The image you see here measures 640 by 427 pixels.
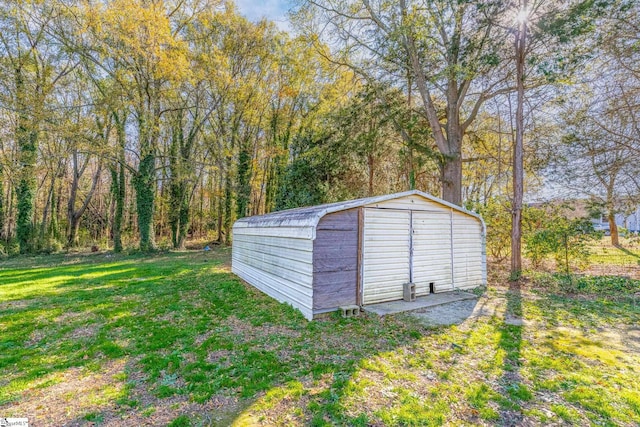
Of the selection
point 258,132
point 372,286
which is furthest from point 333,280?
point 258,132

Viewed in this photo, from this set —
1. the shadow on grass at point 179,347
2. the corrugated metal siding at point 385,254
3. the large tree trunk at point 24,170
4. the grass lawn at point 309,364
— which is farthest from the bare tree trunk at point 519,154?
the large tree trunk at point 24,170

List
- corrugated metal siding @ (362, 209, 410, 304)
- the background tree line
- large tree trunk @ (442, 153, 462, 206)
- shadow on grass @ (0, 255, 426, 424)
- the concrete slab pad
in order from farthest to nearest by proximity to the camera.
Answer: large tree trunk @ (442, 153, 462, 206) → the background tree line → corrugated metal siding @ (362, 209, 410, 304) → the concrete slab pad → shadow on grass @ (0, 255, 426, 424)

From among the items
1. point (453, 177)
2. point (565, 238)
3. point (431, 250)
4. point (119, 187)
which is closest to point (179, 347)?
point (431, 250)

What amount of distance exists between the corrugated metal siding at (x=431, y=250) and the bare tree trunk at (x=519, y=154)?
2.07 metres

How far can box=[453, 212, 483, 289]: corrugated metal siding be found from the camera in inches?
280

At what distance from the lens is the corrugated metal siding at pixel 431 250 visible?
6.44 metres

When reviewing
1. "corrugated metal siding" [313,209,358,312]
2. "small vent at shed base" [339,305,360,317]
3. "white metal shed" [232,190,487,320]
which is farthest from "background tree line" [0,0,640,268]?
"small vent at shed base" [339,305,360,317]

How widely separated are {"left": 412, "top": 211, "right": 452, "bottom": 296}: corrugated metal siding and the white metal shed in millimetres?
22

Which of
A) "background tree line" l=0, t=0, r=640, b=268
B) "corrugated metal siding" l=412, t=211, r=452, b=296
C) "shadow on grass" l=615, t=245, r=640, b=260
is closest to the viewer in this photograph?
"corrugated metal siding" l=412, t=211, r=452, b=296

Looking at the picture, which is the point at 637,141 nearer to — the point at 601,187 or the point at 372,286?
the point at 601,187

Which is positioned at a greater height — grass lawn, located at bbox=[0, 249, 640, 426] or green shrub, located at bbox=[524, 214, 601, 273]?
green shrub, located at bbox=[524, 214, 601, 273]

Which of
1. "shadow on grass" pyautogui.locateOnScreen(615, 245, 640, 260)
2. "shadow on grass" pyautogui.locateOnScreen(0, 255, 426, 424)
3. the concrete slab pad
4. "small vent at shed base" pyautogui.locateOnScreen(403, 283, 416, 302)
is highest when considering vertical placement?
"shadow on grass" pyautogui.locateOnScreen(615, 245, 640, 260)

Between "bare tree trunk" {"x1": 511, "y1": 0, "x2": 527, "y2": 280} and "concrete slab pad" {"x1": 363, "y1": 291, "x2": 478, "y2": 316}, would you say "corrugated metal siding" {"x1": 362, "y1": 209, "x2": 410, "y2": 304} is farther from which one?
"bare tree trunk" {"x1": 511, "y1": 0, "x2": 527, "y2": 280}

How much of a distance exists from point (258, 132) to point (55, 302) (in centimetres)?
1515
